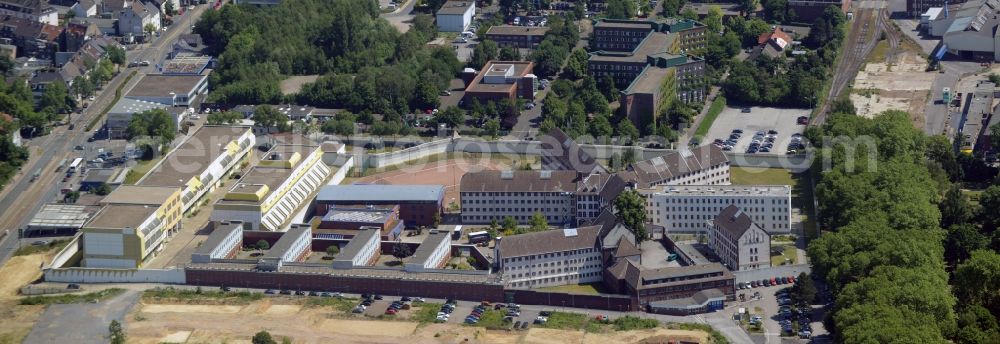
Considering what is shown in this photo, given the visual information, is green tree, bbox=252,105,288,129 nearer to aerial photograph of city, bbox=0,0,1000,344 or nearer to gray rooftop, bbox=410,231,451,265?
aerial photograph of city, bbox=0,0,1000,344

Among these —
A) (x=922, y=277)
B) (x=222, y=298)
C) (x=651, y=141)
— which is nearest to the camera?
(x=922, y=277)

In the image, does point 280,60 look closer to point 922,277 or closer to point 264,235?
point 264,235

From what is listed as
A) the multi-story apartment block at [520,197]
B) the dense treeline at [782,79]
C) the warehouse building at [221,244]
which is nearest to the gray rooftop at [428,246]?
the multi-story apartment block at [520,197]

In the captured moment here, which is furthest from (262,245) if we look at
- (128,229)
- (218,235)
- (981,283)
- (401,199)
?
(981,283)

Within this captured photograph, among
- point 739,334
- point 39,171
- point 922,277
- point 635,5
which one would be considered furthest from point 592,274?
point 635,5

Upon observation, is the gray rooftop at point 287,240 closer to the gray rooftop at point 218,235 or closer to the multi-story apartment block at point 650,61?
the gray rooftop at point 218,235
